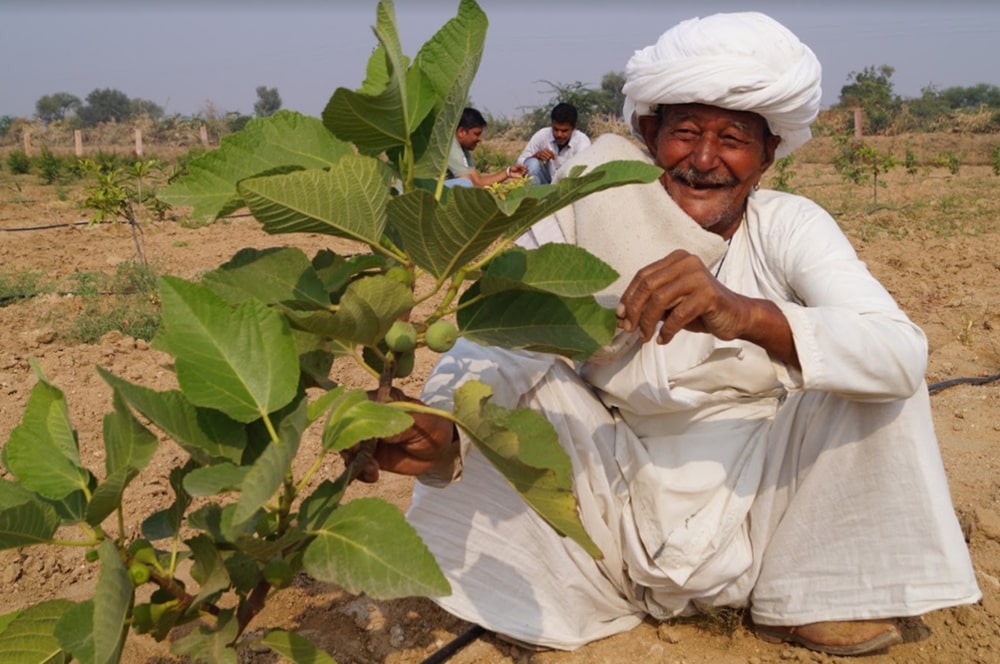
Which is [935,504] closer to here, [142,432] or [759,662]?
[759,662]

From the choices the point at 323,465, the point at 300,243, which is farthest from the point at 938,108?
the point at 323,465

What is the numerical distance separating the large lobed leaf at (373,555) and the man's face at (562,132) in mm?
7871

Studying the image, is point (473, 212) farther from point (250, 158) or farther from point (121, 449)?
point (121, 449)

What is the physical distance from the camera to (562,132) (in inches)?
342

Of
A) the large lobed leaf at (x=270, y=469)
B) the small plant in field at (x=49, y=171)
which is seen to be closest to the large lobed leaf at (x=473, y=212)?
the large lobed leaf at (x=270, y=469)

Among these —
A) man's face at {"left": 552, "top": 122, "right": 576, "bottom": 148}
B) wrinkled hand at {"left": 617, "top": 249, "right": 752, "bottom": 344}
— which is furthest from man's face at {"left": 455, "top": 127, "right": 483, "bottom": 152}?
wrinkled hand at {"left": 617, "top": 249, "right": 752, "bottom": 344}

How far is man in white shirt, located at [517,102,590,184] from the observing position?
8.66m

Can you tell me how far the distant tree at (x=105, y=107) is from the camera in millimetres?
61531

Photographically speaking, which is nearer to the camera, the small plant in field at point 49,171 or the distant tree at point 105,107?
the small plant in field at point 49,171

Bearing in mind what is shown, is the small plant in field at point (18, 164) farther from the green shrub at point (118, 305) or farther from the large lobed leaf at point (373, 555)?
the large lobed leaf at point (373, 555)

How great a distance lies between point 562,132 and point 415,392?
5284 mm

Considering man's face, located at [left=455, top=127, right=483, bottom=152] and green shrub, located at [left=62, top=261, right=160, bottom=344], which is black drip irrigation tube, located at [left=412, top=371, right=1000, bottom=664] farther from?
man's face, located at [left=455, top=127, right=483, bottom=152]

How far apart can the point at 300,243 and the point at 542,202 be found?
7655 mm

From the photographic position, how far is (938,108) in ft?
132
